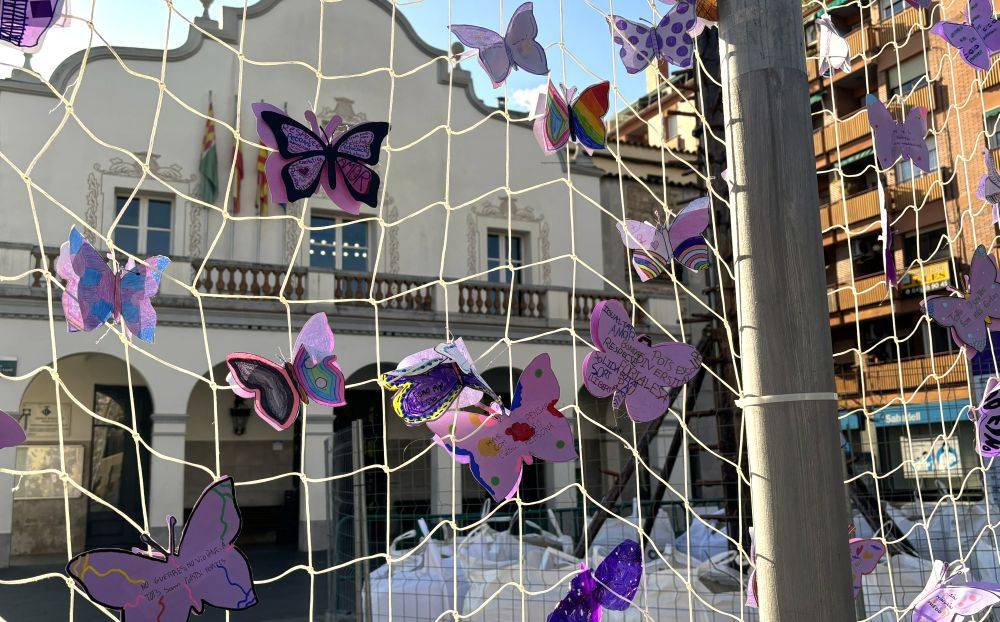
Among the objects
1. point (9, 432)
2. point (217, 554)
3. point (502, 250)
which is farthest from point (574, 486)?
point (502, 250)

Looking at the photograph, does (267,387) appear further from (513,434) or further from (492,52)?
(492,52)

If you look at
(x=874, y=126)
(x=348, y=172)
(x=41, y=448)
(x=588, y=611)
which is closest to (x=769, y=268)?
(x=348, y=172)

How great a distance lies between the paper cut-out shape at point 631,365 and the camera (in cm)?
161

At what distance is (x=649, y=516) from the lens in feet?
18.1

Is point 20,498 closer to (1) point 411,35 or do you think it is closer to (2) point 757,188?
(1) point 411,35

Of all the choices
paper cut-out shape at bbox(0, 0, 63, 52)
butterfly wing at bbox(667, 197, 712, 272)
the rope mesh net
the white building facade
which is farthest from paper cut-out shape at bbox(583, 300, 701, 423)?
the white building facade

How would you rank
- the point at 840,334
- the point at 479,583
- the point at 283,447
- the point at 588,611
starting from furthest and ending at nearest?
the point at 840,334, the point at 283,447, the point at 479,583, the point at 588,611

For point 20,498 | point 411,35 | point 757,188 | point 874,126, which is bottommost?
point 20,498

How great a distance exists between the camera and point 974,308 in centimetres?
220

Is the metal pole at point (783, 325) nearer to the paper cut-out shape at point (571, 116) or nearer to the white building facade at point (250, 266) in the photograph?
the paper cut-out shape at point (571, 116)

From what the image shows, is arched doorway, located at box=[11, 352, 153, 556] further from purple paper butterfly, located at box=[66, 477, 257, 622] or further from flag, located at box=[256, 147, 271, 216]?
purple paper butterfly, located at box=[66, 477, 257, 622]

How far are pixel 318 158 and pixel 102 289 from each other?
0.39 metres

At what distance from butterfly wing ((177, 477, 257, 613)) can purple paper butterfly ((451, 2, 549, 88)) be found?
0.93 m

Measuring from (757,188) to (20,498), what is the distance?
506 inches
